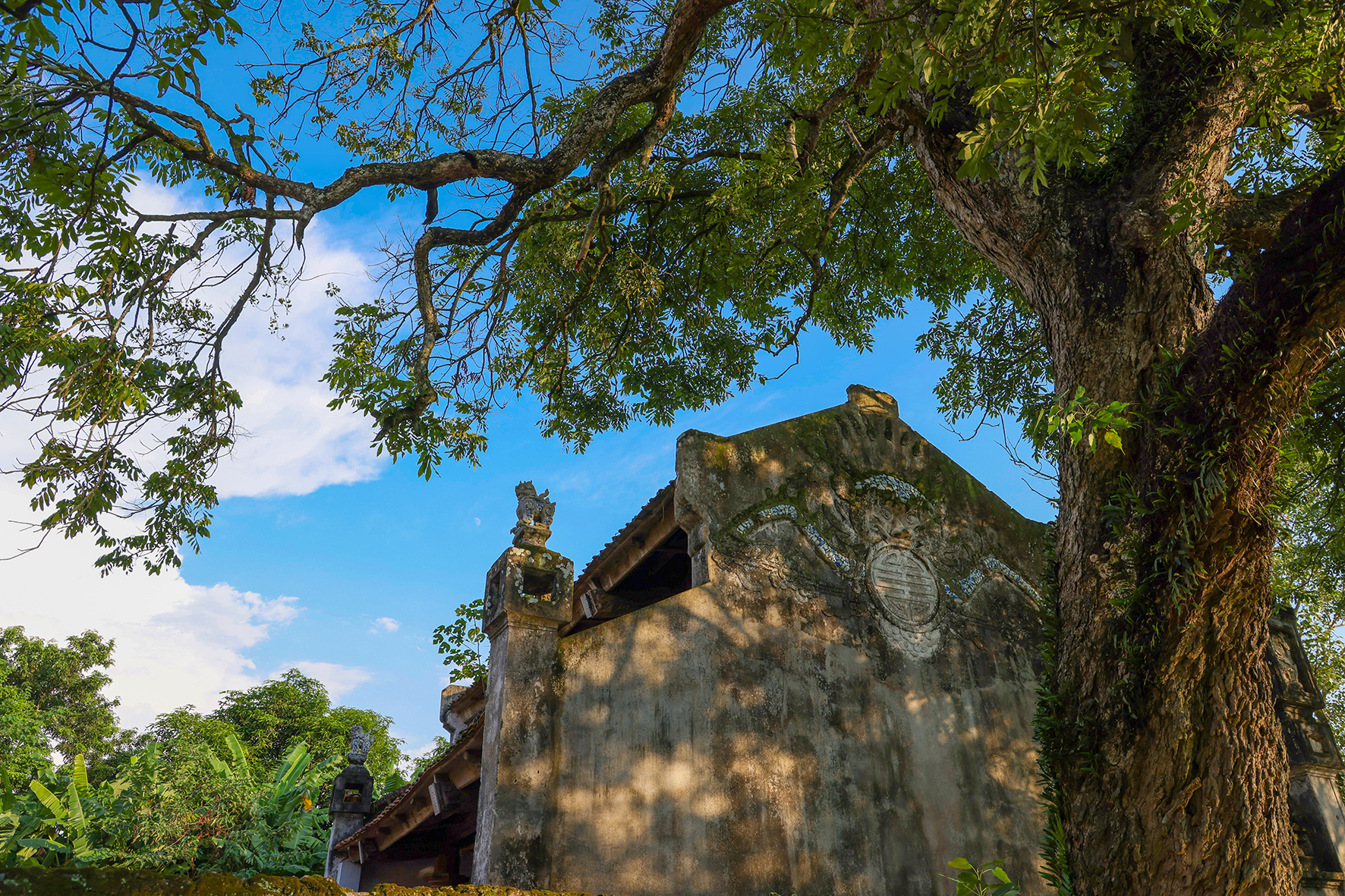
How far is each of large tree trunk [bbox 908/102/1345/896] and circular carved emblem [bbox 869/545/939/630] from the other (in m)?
4.39

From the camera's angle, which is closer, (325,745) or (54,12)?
(54,12)

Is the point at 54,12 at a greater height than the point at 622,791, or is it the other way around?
the point at 54,12

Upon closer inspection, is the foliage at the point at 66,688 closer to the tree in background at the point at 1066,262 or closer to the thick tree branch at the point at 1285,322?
the tree in background at the point at 1066,262

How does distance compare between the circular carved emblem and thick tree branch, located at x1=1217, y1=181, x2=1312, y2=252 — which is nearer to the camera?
thick tree branch, located at x1=1217, y1=181, x2=1312, y2=252

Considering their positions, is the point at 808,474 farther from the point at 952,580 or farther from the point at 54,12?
the point at 54,12

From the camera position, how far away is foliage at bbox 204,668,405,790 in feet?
89.2

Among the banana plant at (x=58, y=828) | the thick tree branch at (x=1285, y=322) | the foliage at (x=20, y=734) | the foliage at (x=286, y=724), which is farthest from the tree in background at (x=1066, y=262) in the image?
the foliage at (x=286, y=724)

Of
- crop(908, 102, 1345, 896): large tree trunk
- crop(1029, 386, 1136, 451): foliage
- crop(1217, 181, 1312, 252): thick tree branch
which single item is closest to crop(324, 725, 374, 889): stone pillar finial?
crop(908, 102, 1345, 896): large tree trunk

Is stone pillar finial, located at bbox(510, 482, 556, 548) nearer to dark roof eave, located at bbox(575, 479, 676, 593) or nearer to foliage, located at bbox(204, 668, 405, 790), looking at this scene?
dark roof eave, located at bbox(575, 479, 676, 593)

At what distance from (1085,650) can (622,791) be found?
3.93 m

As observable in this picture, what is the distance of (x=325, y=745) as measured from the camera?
89.2 ft

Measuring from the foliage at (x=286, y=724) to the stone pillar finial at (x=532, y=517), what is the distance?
21877 millimetres

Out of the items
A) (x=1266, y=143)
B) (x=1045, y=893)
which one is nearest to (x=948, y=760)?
(x=1045, y=893)

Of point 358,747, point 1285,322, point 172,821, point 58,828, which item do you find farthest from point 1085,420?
point 58,828
